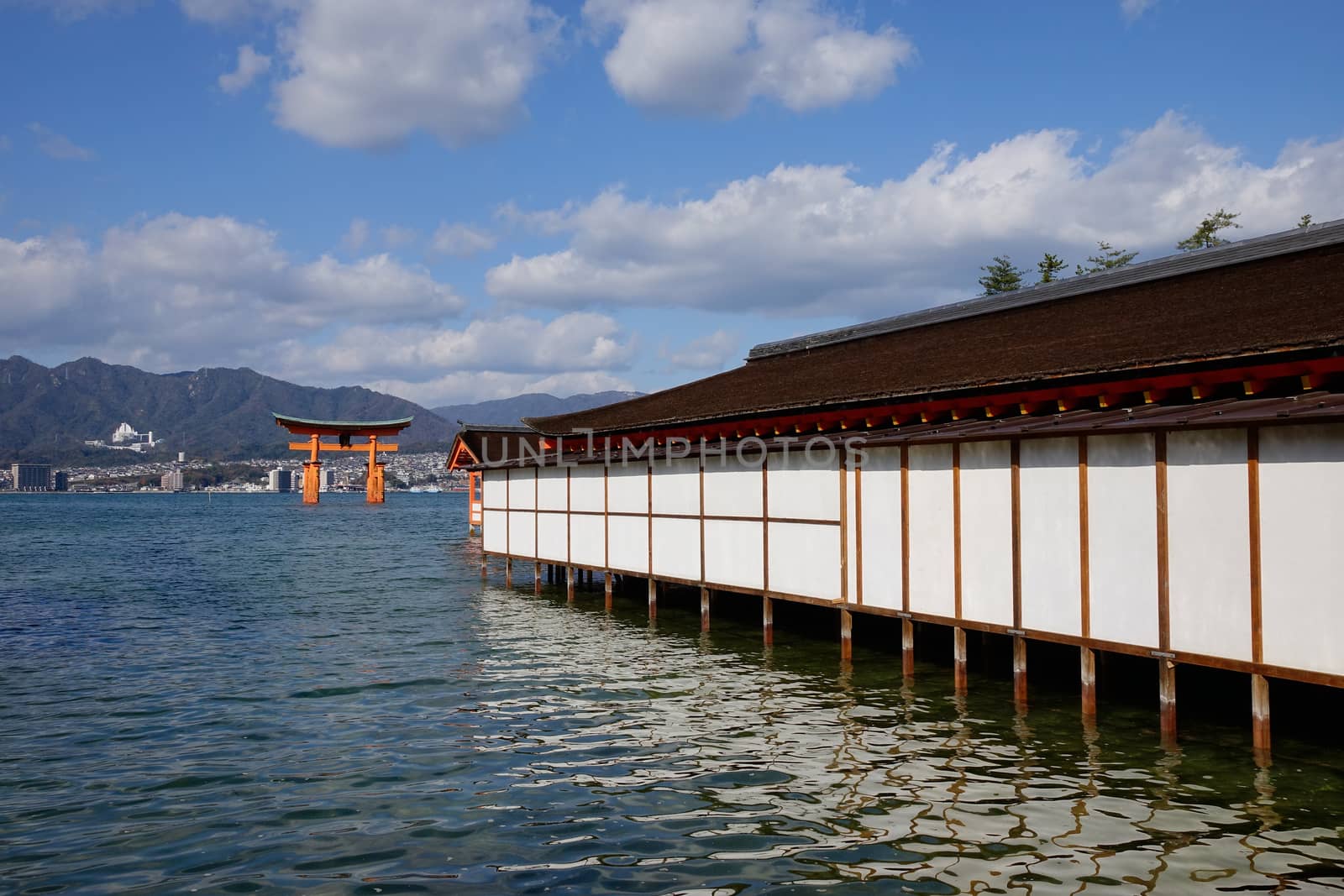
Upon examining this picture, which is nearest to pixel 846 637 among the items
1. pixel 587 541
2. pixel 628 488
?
pixel 628 488

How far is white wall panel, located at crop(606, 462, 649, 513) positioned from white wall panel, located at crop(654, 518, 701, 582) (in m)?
0.53

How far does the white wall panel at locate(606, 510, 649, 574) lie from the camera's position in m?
22.4

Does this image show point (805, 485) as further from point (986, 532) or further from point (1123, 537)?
point (1123, 537)

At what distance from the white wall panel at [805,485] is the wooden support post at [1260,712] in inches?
281

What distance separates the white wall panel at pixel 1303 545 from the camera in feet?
31.3

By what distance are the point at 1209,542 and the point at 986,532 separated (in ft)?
10.5

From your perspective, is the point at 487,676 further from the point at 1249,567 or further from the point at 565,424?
the point at 565,424

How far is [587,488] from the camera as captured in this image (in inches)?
982

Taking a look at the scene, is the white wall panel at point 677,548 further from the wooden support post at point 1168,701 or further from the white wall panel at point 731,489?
the wooden support post at point 1168,701

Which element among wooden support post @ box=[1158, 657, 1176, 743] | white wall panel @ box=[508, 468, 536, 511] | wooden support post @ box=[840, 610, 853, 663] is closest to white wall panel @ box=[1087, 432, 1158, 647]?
wooden support post @ box=[1158, 657, 1176, 743]

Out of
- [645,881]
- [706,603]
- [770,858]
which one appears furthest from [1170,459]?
[706,603]

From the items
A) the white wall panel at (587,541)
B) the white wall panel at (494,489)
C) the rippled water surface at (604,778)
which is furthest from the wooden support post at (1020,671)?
the white wall panel at (494,489)

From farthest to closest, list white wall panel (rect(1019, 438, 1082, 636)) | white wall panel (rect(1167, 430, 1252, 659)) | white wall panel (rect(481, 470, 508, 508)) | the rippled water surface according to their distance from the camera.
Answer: white wall panel (rect(481, 470, 508, 508))
white wall panel (rect(1019, 438, 1082, 636))
white wall panel (rect(1167, 430, 1252, 659))
the rippled water surface

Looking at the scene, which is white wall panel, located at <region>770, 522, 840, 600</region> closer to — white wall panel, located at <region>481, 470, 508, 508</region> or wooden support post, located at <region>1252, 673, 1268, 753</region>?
wooden support post, located at <region>1252, 673, 1268, 753</region>
